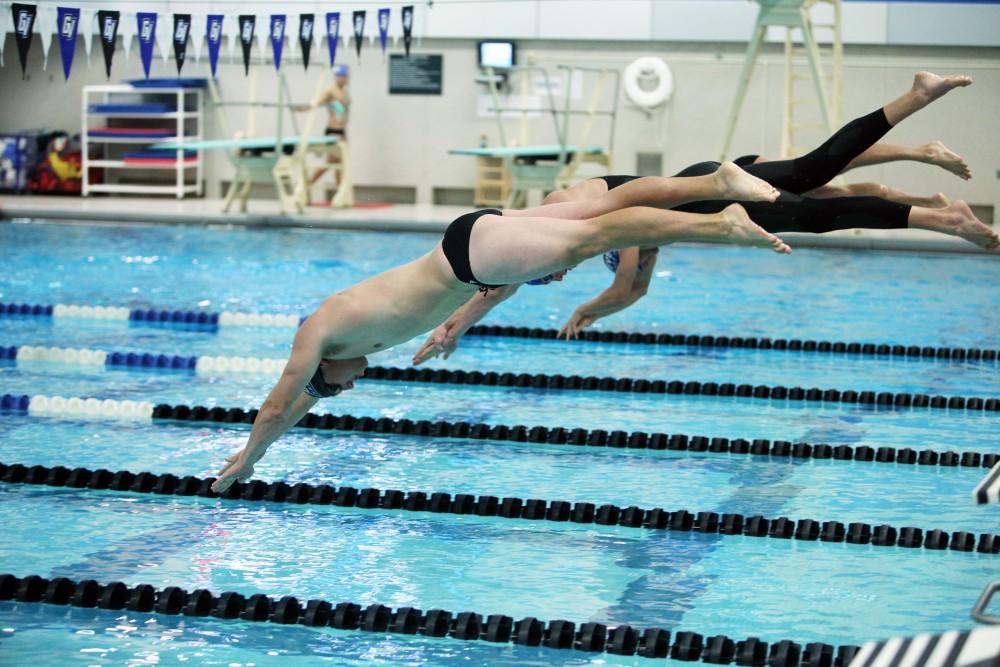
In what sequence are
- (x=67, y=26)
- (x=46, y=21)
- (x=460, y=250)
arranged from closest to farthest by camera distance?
(x=460, y=250) < (x=46, y=21) < (x=67, y=26)

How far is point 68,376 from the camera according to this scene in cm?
690

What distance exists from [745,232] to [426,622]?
1371 millimetres

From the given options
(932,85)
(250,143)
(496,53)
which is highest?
(496,53)

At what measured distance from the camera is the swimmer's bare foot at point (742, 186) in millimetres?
3842

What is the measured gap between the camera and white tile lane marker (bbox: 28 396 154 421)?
6121 millimetres

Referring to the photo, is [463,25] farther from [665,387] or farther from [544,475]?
[544,475]

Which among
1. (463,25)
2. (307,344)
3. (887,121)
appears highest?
(463,25)

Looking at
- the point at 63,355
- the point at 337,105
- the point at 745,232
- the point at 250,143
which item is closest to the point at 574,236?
the point at 745,232

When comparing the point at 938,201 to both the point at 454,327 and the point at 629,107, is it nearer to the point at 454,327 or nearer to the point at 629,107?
the point at 454,327

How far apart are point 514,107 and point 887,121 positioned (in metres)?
11.5

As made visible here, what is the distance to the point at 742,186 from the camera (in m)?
3.87

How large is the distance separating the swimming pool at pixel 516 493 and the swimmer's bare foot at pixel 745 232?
3.39 feet

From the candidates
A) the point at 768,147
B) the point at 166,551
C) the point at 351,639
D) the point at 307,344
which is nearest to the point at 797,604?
the point at 351,639

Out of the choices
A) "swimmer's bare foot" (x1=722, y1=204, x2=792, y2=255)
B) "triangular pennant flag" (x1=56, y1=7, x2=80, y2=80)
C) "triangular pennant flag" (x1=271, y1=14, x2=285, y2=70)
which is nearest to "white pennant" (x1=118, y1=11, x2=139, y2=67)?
"triangular pennant flag" (x1=56, y1=7, x2=80, y2=80)
